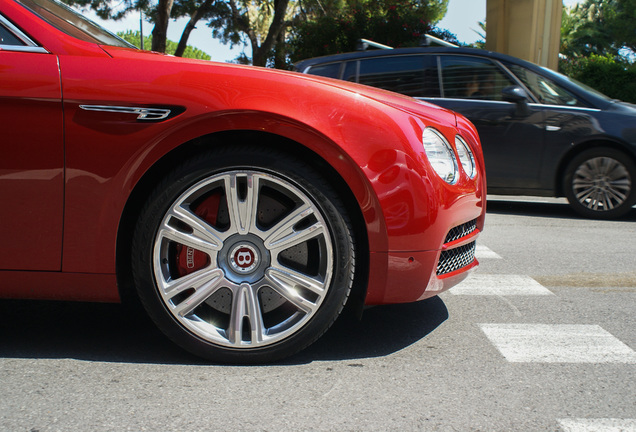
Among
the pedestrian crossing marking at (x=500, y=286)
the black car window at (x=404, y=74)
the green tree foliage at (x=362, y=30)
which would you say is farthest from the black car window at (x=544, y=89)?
the green tree foliage at (x=362, y=30)

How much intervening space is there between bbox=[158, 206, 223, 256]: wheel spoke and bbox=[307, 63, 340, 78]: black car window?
590 cm

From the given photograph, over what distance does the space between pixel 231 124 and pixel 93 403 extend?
44.8 inches

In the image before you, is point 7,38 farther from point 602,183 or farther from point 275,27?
point 275,27

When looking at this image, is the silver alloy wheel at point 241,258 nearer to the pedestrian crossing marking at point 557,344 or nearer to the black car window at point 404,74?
the pedestrian crossing marking at point 557,344

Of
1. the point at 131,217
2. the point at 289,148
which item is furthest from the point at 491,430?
the point at 131,217

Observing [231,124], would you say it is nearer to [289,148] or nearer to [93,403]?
[289,148]

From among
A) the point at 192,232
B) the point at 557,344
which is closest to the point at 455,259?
the point at 557,344

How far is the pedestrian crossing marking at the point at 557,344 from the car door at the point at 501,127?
14.0 feet

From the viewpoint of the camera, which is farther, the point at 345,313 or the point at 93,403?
the point at 345,313

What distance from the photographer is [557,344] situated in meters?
3.32

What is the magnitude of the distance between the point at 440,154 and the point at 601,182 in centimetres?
507

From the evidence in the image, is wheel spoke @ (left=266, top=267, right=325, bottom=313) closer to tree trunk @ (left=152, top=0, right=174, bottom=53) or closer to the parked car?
the parked car

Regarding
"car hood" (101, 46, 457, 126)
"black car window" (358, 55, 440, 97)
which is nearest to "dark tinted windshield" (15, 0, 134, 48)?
"car hood" (101, 46, 457, 126)

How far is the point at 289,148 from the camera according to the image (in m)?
2.97
